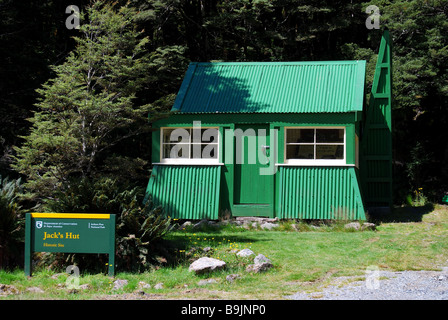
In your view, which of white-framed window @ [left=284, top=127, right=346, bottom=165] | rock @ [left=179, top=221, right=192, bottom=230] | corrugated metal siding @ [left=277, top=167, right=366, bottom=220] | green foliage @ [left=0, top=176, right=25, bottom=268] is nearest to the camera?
green foliage @ [left=0, top=176, right=25, bottom=268]

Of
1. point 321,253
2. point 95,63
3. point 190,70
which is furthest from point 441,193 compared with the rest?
point 95,63

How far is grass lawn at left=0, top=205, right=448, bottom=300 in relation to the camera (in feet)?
25.2

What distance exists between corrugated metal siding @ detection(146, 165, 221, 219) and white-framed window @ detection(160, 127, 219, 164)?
0.25 meters

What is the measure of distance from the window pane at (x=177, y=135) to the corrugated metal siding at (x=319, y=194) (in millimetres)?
2816

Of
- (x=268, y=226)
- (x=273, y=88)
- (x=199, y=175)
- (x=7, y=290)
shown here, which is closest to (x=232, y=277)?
(x=7, y=290)

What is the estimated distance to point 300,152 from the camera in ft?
48.5

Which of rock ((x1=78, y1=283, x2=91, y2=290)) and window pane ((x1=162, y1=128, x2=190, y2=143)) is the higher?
window pane ((x1=162, y1=128, x2=190, y2=143))

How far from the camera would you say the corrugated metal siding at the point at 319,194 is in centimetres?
1402

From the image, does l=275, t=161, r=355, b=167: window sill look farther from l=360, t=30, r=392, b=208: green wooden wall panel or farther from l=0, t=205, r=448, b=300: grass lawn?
l=360, t=30, r=392, b=208: green wooden wall panel

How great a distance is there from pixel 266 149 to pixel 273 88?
2009 millimetres

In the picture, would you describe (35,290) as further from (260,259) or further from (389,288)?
(389,288)

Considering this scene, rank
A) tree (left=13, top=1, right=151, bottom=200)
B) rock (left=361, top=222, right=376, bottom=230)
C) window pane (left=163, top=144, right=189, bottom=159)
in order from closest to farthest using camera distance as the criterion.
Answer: rock (left=361, top=222, right=376, bottom=230) → tree (left=13, top=1, right=151, bottom=200) → window pane (left=163, top=144, right=189, bottom=159)

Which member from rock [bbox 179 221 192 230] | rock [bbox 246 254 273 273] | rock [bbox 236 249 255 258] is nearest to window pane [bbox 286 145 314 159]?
rock [bbox 179 221 192 230]

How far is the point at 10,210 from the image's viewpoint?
9633 mm
